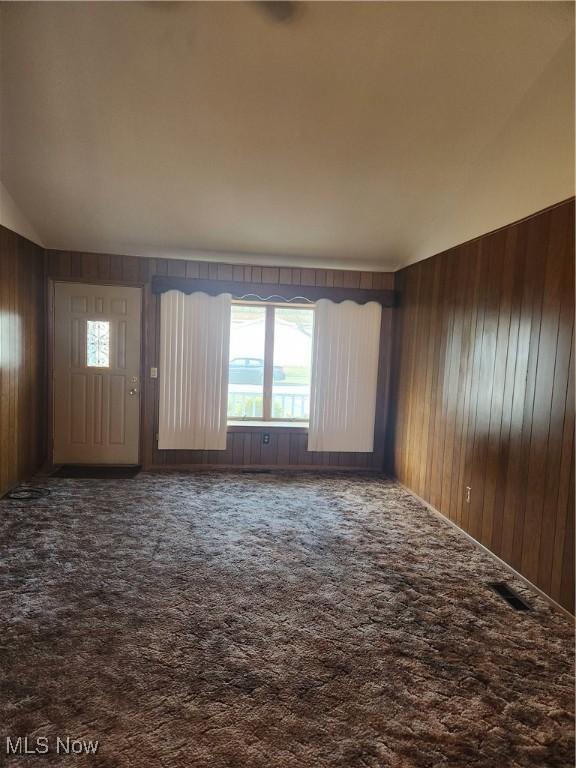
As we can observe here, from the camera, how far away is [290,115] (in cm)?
311

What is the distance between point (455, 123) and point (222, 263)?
9.06 ft

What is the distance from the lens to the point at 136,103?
302 centimetres

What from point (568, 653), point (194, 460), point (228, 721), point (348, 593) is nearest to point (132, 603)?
point (228, 721)

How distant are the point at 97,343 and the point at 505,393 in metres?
→ 4.07

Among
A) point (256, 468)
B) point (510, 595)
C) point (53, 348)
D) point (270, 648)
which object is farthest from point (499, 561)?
point (53, 348)

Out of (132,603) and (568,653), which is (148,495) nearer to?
(132,603)

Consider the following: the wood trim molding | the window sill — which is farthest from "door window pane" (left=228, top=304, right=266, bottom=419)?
the wood trim molding

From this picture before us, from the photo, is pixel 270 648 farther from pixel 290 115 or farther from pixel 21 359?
pixel 21 359

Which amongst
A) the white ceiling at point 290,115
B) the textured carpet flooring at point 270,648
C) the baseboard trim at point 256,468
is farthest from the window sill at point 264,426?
the white ceiling at point 290,115

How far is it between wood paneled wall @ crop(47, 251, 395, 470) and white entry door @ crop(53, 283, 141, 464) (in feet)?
0.41

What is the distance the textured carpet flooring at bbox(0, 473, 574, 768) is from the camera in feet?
5.41

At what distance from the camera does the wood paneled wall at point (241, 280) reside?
195 inches

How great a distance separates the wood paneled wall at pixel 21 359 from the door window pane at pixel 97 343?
0.45m

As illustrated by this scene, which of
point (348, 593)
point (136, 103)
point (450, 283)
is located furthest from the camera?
point (450, 283)
